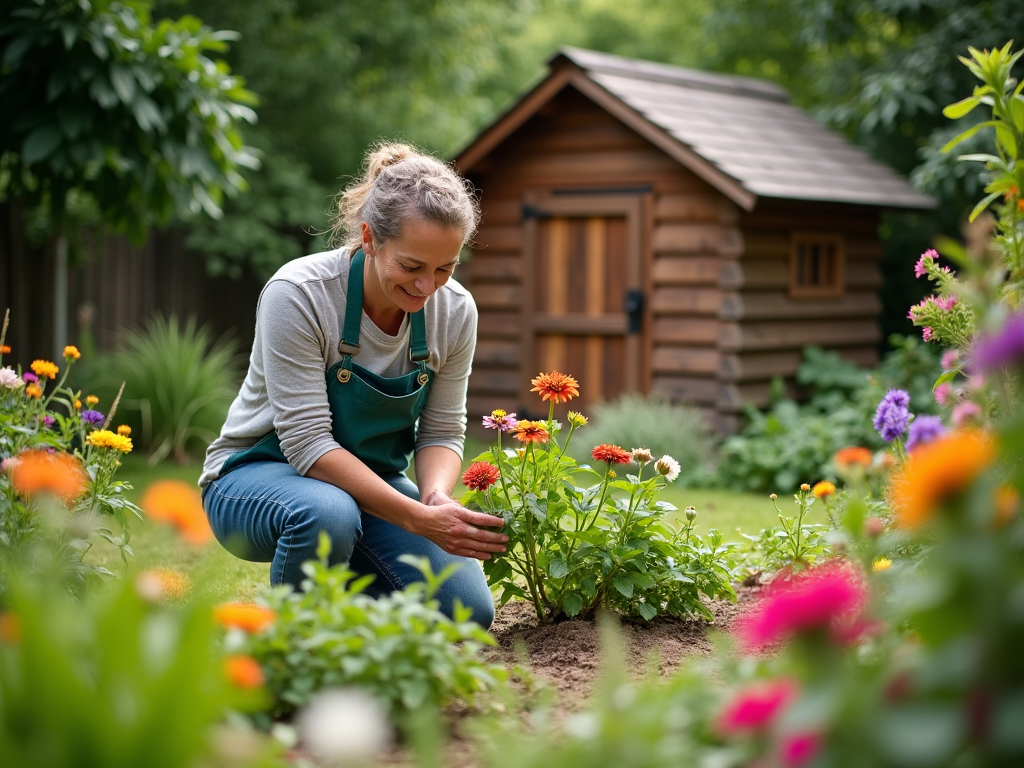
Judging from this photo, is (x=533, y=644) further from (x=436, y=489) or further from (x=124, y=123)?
(x=124, y=123)

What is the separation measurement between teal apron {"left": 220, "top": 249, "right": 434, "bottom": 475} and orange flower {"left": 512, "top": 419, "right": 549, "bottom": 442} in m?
0.51

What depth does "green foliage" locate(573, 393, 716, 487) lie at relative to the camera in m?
7.34

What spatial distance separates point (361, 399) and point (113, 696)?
77.1 inches

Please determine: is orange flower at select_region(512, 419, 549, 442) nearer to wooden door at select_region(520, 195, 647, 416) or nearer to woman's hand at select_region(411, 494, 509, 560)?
woman's hand at select_region(411, 494, 509, 560)

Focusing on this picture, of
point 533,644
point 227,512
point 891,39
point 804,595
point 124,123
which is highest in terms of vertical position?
point 891,39

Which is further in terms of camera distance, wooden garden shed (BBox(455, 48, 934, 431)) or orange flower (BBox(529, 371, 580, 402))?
wooden garden shed (BBox(455, 48, 934, 431))

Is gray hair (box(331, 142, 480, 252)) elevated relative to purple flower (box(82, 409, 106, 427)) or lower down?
elevated

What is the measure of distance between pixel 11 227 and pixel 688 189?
489 centimetres

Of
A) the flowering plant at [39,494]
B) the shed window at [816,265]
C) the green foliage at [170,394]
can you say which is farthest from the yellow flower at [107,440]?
the shed window at [816,265]

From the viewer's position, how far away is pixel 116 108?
19.0 ft

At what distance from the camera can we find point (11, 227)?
25.0 feet

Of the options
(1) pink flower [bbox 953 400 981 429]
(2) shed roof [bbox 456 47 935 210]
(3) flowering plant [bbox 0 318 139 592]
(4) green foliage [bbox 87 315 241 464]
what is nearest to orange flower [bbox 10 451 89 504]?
(3) flowering plant [bbox 0 318 139 592]

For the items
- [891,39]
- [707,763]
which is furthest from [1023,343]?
[891,39]

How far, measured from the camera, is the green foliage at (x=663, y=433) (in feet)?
24.1
